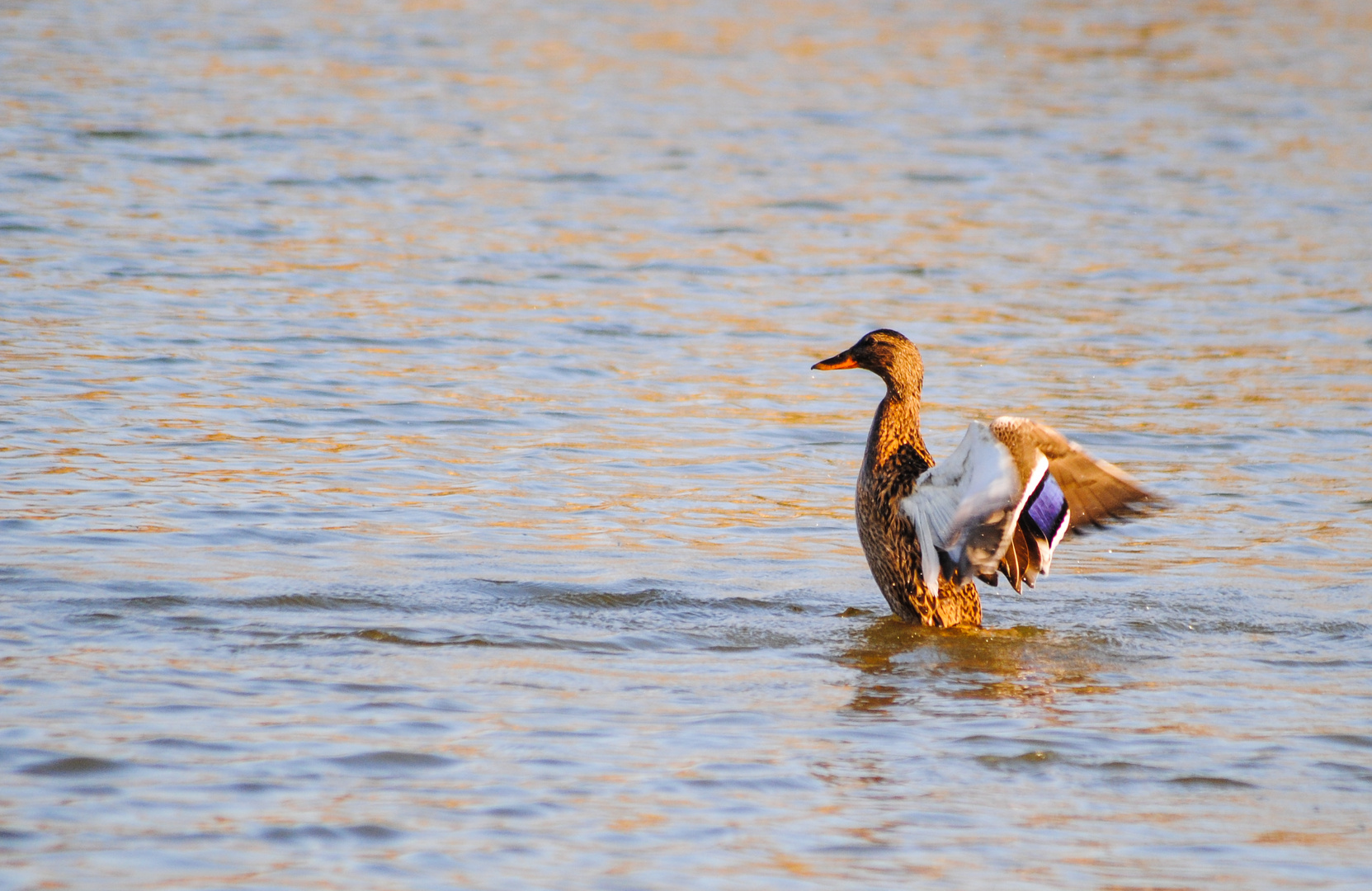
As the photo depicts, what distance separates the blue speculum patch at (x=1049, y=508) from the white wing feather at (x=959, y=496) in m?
0.26

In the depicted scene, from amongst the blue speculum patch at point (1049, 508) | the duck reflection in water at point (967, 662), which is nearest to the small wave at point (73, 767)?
the duck reflection in water at point (967, 662)

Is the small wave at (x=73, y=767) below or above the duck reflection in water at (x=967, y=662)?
above

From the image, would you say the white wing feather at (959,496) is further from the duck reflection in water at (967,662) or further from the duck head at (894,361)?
the duck head at (894,361)

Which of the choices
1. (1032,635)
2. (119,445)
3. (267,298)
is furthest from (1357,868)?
(267,298)

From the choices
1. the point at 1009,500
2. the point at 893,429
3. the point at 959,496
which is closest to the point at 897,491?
the point at 893,429

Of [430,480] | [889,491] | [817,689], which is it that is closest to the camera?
[817,689]

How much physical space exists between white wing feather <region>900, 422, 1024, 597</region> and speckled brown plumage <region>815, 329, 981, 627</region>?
0.21ft

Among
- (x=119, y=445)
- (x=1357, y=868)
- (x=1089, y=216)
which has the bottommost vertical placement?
(x=1357, y=868)

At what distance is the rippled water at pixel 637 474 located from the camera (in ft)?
15.4

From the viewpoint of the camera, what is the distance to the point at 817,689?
584 centimetres

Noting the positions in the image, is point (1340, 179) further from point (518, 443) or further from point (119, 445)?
point (119, 445)

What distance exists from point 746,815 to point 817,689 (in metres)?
1.19

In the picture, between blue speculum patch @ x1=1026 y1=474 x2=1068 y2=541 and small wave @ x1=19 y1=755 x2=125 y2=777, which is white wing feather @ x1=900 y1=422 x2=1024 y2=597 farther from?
small wave @ x1=19 y1=755 x2=125 y2=777

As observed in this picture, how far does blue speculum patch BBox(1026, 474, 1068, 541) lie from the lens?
6.19m
